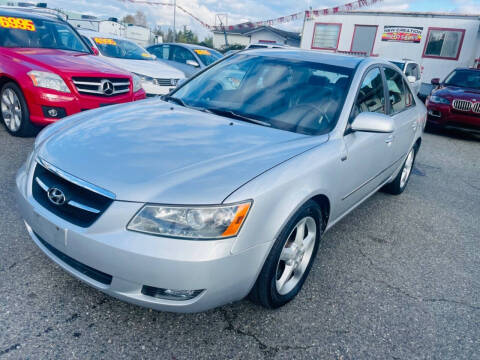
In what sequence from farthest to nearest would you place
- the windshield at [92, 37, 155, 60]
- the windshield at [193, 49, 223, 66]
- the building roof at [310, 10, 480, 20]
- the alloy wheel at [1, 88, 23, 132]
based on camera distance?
the building roof at [310, 10, 480, 20] → the windshield at [193, 49, 223, 66] → the windshield at [92, 37, 155, 60] → the alloy wheel at [1, 88, 23, 132]

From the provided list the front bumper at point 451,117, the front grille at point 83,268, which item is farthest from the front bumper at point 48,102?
the front bumper at point 451,117

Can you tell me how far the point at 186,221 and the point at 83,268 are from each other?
2.15 feet

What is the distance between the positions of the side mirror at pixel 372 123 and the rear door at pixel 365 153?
10cm

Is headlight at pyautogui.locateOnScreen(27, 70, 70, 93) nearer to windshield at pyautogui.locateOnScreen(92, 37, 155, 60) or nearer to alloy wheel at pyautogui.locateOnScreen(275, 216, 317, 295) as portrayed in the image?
windshield at pyautogui.locateOnScreen(92, 37, 155, 60)

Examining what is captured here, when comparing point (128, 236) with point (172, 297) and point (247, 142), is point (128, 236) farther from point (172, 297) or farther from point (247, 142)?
point (247, 142)

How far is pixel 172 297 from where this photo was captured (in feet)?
6.08

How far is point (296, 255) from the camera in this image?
2.42m

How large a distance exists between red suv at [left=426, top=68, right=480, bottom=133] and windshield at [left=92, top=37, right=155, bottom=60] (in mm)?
6785

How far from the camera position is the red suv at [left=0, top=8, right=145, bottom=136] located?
4.72m

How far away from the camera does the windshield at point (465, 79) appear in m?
9.23

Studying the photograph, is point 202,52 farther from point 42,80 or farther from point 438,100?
point 42,80

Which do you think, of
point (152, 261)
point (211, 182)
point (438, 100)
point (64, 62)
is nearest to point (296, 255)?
point (211, 182)

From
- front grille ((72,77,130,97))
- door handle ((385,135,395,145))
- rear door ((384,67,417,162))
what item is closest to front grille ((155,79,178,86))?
front grille ((72,77,130,97))

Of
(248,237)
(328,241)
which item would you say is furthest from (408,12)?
(248,237)
